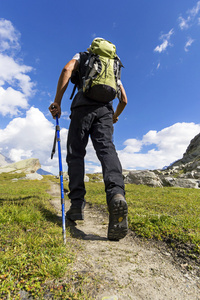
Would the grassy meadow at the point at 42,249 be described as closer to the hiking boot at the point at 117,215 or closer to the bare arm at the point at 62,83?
the hiking boot at the point at 117,215

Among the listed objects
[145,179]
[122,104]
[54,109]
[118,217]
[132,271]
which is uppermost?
[122,104]

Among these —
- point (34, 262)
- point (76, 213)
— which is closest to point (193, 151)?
point (76, 213)

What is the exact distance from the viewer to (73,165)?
4473mm

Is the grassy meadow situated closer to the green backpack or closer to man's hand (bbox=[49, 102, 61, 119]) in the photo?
man's hand (bbox=[49, 102, 61, 119])

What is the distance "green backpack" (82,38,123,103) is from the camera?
4.09 metres

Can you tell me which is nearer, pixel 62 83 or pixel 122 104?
pixel 62 83

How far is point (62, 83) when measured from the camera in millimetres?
4273

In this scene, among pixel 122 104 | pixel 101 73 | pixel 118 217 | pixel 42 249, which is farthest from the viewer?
pixel 122 104

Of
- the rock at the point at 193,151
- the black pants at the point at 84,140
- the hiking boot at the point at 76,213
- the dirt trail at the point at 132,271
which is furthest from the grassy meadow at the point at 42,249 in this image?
the rock at the point at 193,151

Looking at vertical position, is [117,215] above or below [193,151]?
below

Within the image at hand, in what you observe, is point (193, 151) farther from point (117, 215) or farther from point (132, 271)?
point (132, 271)

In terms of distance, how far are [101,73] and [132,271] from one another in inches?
162

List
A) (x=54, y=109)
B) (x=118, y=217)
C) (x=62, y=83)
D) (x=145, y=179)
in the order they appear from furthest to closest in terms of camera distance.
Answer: (x=145, y=179) < (x=54, y=109) < (x=62, y=83) < (x=118, y=217)

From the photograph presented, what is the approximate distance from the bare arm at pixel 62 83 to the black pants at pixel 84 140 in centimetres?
46
